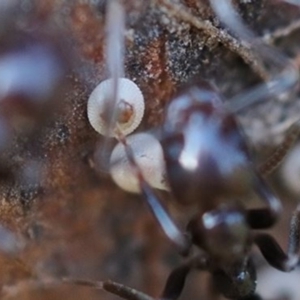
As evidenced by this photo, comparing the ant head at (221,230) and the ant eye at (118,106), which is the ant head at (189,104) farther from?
the ant head at (221,230)

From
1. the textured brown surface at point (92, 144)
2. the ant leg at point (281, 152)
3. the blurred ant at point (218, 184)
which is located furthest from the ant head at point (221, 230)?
the textured brown surface at point (92, 144)

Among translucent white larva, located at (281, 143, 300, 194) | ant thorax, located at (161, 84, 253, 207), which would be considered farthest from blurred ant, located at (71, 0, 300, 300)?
translucent white larva, located at (281, 143, 300, 194)

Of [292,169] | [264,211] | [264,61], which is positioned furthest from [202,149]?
[292,169]

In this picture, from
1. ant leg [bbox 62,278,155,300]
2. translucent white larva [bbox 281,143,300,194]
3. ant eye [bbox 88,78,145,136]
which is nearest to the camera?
ant eye [bbox 88,78,145,136]

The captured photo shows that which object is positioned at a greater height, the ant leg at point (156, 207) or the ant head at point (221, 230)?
the ant leg at point (156, 207)

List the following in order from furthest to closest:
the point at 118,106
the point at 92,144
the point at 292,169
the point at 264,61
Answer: the point at 292,169 → the point at 264,61 → the point at 92,144 → the point at 118,106

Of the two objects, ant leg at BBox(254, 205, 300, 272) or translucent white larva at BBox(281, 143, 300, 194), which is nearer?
ant leg at BBox(254, 205, 300, 272)

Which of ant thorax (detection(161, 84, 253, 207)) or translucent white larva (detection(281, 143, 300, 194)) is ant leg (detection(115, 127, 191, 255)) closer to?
ant thorax (detection(161, 84, 253, 207))

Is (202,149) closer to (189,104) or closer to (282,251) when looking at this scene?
(189,104)
